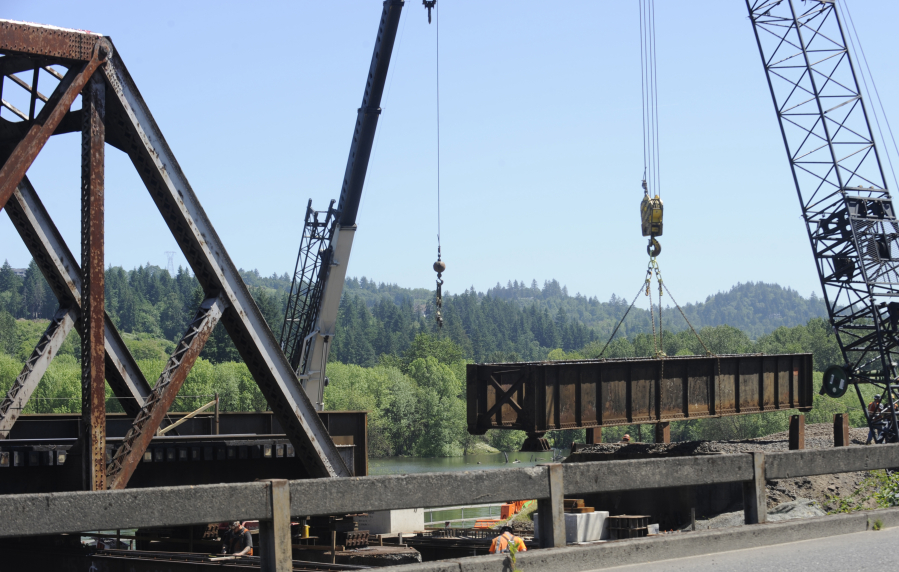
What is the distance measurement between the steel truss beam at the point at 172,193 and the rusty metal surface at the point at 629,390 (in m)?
8.73

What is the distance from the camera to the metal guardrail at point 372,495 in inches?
214

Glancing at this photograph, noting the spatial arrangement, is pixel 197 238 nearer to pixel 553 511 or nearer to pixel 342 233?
pixel 553 511

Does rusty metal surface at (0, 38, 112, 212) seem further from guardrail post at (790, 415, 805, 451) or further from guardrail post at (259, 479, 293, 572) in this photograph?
guardrail post at (790, 415, 805, 451)

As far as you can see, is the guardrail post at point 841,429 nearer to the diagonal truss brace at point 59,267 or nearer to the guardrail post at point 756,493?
the guardrail post at point 756,493

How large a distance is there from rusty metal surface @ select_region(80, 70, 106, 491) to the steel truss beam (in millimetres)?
278

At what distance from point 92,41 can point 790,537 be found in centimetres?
857

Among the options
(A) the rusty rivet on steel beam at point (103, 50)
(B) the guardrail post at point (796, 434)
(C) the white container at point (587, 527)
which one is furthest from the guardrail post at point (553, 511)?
(B) the guardrail post at point (796, 434)

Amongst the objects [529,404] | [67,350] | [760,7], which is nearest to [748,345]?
[67,350]

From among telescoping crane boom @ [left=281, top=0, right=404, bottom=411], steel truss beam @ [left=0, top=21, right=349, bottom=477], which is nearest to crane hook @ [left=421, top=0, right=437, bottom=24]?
telescoping crane boom @ [left=281, top=0, right=404, bottom=411]

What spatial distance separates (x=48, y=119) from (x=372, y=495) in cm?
583

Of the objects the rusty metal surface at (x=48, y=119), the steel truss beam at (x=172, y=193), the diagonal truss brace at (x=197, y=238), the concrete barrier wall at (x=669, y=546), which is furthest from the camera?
the diagonal truss brace at (x=197, y=238)

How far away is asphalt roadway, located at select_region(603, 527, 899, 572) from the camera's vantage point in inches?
283

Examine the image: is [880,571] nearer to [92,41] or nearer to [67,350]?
[92,41]

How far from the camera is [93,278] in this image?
32.3ft
